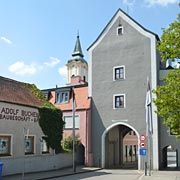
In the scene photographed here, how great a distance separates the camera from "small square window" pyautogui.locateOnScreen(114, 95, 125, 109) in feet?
110

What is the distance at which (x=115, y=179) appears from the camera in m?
22.2

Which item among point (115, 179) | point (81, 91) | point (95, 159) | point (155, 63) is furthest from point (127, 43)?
point (115, 179)

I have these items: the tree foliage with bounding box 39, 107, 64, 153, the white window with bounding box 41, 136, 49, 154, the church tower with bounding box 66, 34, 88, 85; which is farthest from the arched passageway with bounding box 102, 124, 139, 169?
the church tower with bounding box 66, 34, 88, 85

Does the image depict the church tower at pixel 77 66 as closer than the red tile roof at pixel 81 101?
No

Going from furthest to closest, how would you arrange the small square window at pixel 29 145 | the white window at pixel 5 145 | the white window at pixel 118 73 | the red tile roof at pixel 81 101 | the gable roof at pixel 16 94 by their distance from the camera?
the red tile roof at pixel 81 101 < the white window at pixel 118 73 < the small square window at pixel 29 145 < the gable roof at pixel 16 94 < the white window at pixel 5 145

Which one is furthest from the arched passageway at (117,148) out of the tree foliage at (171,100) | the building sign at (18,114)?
the tree foliage at (171,100)

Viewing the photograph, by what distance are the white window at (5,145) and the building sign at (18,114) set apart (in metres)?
1.45

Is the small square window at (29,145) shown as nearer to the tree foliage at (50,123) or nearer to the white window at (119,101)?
the tree foliage at (50,123)

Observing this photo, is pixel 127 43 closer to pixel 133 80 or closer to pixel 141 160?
pixel 133 80

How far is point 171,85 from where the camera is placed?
16.6 metres

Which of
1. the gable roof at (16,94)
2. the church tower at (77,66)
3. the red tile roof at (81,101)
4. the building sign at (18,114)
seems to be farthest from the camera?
the church tower at (77,66)

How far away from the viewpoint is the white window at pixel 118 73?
112 feet

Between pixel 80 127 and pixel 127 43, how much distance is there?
34.4ft

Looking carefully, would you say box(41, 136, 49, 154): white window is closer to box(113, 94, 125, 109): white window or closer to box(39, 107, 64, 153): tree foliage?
box(39, 107, 64, 153): tree foliage
